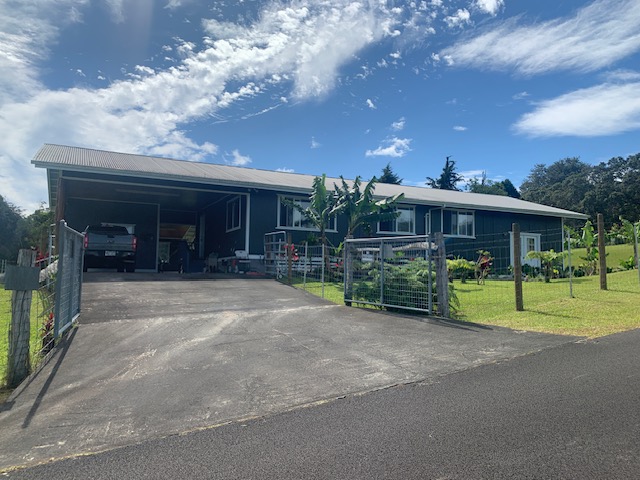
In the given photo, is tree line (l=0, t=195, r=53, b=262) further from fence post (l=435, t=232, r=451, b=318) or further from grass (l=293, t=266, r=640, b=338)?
fence post (l=435, t=232, r=451, b=318)

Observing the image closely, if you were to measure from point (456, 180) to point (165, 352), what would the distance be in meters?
59.6

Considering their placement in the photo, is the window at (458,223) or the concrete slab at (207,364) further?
the window at (458,223)

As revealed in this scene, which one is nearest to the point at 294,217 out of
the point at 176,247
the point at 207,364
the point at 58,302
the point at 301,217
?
the point at 301,217

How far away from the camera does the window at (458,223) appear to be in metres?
23.9

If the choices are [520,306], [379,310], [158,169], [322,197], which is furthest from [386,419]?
[158,169]

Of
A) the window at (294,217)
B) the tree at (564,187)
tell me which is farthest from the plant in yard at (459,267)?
the tree at (564,187)

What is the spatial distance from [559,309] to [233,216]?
14.5 meters

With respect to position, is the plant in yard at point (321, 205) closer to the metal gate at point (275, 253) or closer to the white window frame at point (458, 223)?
the metal gate at point (275, 253)

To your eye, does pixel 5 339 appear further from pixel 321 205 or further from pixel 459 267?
pixel 459 267

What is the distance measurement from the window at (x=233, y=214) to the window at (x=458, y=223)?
1056 centimetres

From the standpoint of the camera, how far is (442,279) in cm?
924

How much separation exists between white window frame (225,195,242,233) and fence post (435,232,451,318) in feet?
38.4

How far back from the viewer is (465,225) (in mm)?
24547

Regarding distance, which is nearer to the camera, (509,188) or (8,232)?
(8,232)
